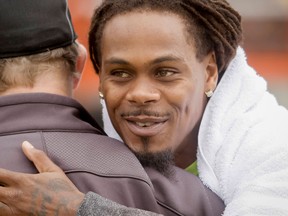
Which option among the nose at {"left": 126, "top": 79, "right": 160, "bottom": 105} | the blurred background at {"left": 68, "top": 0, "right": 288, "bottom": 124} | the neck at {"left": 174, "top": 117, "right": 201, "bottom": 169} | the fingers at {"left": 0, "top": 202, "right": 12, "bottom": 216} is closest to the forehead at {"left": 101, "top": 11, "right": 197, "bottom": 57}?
the nose at {"left": 126, "top": 79, "right": 160, "bottom": 105}

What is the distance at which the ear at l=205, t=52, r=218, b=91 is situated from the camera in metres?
2.72

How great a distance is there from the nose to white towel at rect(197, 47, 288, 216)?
10.4 inches

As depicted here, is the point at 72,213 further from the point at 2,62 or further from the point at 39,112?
the point at 2,62

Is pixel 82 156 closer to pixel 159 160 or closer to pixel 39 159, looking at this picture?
pixel 39 159

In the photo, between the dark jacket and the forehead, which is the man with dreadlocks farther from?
the dark jacket

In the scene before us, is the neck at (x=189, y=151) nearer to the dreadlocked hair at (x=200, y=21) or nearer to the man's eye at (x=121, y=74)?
the dreadlocked hair at (x=200, y=21)

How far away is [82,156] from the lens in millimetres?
2225

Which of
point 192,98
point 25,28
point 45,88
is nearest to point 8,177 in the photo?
point 45,88

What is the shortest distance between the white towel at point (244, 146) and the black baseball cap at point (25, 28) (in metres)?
0.57

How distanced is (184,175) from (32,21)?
2.05 feet

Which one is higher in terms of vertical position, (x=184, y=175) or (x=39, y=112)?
(x=39, y=112)

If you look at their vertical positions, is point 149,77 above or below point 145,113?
above

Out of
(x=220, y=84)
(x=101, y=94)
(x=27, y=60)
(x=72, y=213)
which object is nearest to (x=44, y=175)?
(x=72, y=213)

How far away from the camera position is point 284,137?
2.46 meters
